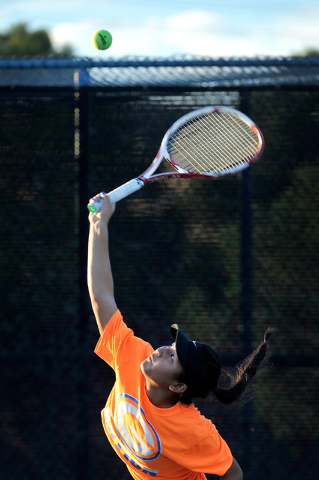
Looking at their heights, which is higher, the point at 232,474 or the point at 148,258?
the point at 148,258

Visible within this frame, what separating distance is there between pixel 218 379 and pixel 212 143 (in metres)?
1.19

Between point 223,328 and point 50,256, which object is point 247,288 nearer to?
point 223,328

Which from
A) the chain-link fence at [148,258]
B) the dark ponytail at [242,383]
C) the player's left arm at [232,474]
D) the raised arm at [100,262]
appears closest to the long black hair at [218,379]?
the dark ponytail at [242,383]

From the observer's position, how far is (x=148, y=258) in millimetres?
3463

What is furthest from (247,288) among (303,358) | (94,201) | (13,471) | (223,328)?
(13,471)

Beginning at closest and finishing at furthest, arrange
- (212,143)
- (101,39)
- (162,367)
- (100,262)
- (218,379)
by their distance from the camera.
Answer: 1. (162,367)
2. (100,262)
3. (218,379)
4. (212,143)
5. (101,39)

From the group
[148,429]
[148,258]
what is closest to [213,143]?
[148,258]

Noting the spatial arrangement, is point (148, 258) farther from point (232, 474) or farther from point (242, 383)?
point (232, 474)

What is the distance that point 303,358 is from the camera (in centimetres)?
350

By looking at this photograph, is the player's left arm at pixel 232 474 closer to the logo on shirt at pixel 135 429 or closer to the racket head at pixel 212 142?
the logo on shirt at pixel 135 429

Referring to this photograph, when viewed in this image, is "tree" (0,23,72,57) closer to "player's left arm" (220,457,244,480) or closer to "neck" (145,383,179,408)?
"neck" (145,383,179,408)

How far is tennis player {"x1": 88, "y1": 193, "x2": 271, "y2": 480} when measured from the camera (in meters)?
2.45

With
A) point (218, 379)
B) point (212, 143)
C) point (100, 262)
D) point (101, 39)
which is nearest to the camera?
point (100, 262)

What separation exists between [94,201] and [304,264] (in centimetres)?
144
